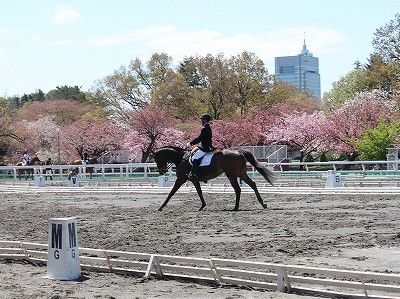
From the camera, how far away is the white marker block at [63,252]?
415 inches

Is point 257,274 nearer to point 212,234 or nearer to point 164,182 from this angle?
point 212,234

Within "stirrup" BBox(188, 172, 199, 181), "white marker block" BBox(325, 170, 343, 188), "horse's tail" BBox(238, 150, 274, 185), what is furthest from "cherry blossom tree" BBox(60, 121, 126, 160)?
"stirrup" BBox(188, 172, 199, 181)

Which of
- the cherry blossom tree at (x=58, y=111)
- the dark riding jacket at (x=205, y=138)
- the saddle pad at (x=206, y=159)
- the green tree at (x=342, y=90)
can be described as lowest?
the saddle pad at (x=206, y=159)

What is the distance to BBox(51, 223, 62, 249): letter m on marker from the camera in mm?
10836

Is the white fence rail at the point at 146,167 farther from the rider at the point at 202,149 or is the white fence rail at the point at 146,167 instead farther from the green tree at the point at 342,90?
the green tree at the point at 342,90

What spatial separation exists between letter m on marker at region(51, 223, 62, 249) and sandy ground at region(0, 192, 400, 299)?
0.53 m

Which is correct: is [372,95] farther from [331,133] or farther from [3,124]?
[3,124]

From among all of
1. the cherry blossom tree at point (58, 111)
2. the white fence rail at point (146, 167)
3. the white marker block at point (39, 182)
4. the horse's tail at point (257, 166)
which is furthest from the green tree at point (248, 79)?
the horse's tail at point (257, 166)

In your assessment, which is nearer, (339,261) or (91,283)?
(91,283)

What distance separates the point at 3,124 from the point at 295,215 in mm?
55287

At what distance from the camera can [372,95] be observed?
229ft

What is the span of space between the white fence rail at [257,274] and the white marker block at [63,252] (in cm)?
58

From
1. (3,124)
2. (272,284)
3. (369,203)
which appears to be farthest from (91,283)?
(3,124)

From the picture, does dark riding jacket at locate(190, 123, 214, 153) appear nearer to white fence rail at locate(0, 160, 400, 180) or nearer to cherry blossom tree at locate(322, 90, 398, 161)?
white fence rail at locate(0, 160, 400, 180)
